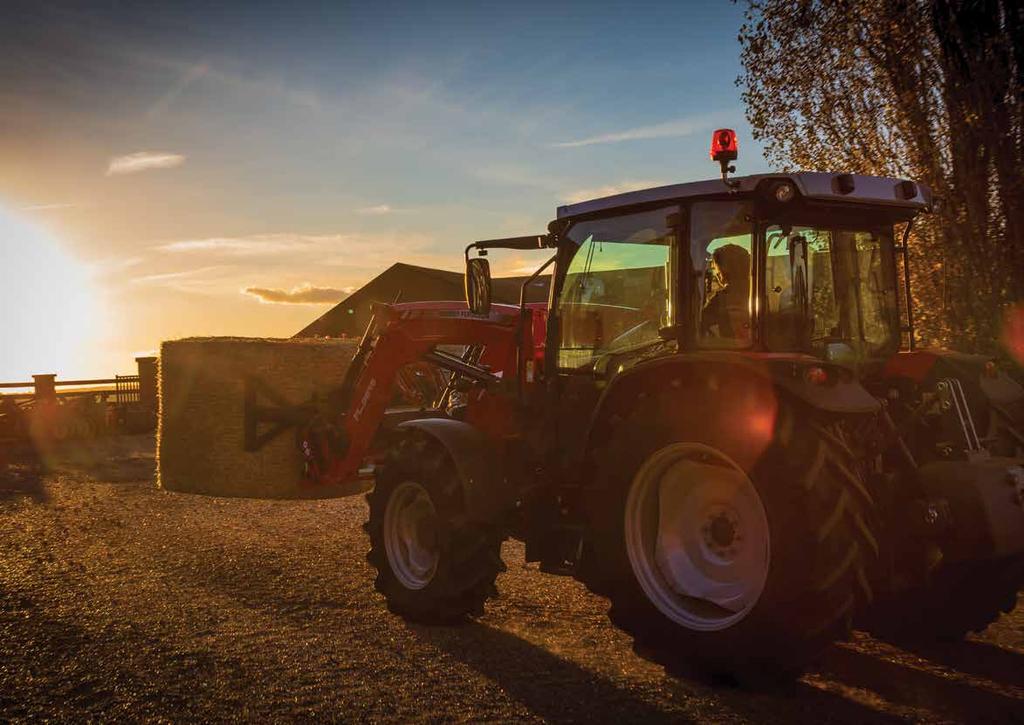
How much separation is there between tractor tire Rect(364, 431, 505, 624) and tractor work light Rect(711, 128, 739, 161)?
2.25m

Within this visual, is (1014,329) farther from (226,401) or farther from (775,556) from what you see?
(775,556)

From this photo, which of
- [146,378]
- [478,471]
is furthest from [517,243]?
[146,378]

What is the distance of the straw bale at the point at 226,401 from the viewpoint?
373 inches

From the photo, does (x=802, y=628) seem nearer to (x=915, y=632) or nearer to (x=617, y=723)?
(x=617, y=723)

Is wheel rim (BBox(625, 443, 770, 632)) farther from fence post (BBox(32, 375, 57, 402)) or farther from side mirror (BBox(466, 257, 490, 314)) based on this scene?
fence post (BBox(32, 375, 57, 402))

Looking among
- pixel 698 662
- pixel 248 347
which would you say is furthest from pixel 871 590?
pixel 248 347

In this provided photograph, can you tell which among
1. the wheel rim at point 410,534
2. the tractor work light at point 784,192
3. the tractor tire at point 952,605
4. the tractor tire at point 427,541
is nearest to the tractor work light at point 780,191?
the tractor work light at point 784,192

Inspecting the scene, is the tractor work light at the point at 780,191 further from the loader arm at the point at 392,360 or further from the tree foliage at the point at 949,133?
the tree foliage at the point at 949,133

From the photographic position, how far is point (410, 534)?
5949 millimetres

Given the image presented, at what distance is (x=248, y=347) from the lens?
32.5 ft

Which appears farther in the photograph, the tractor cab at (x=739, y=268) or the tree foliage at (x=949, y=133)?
the tree foliage at (x=949, y=133)

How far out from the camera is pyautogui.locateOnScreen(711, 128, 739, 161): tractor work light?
4508mm

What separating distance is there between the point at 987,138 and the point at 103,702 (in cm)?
1267

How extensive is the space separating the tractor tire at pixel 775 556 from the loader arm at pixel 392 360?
6.20ft
